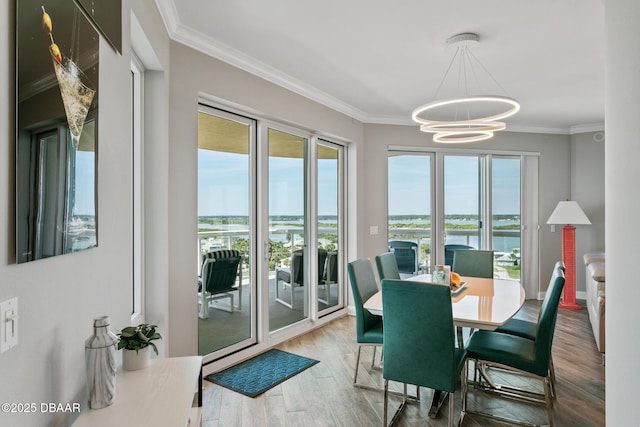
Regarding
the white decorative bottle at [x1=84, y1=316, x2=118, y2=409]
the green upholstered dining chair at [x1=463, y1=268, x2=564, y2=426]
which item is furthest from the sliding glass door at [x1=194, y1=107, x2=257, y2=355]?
the green upholstered dining chair at [x1=463, y1=268, x2=564, y2=426]

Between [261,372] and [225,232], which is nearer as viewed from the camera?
[261,372]

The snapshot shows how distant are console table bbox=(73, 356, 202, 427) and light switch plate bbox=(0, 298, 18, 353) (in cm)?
46

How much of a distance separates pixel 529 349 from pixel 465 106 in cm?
334

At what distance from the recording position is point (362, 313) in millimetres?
2979

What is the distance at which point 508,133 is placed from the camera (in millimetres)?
6125

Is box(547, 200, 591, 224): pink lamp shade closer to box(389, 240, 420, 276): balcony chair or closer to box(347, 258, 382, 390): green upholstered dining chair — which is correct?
box(389, 240, 420, 276): balcony chair

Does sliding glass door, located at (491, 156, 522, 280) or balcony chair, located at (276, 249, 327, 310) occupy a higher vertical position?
sliding glass door, located at (491, 156, 522, 280)

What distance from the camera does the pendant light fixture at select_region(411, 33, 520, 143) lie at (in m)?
2.92

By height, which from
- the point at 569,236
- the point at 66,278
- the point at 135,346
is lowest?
the point at 135,346

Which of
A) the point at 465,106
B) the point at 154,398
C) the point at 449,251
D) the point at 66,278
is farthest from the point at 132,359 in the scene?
the point at 449,251

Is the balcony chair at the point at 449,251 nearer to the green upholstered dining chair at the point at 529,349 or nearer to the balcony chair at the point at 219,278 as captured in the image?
the green upholstered dining chair at the point at 529,349

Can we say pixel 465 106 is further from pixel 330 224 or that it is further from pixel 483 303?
pixel 483 303

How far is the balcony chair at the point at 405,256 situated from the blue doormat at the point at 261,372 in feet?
8.05

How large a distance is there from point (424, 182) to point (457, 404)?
3616 millimetres
